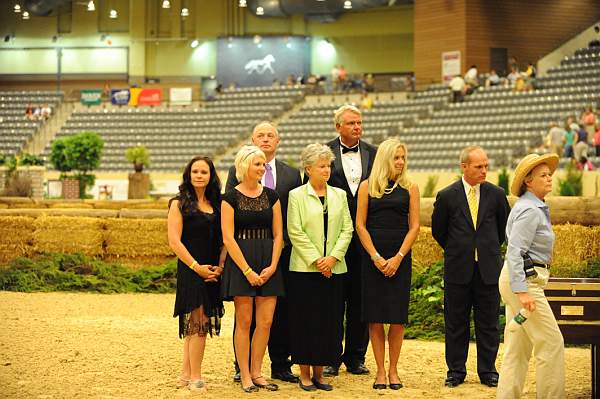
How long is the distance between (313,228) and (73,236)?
6646 millimetres

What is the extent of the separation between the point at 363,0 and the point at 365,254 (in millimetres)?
30067

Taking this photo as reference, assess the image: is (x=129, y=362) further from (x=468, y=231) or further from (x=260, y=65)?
(x=260, y=65)

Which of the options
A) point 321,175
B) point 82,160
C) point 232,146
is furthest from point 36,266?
point 232,146

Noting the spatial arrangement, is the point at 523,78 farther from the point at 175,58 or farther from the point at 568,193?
the point at 175,58

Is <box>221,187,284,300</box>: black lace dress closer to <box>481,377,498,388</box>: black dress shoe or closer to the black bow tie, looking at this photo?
the black bow tie

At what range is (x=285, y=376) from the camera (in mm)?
6906

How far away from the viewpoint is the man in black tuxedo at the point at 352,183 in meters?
7.12

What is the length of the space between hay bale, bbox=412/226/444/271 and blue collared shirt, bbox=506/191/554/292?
393 centimetres

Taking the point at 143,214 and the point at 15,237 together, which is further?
the point at 143,214

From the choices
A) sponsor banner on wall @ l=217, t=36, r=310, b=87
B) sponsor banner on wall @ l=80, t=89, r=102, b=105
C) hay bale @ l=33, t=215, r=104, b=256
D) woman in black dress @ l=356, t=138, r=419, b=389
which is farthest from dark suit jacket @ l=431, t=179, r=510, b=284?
sponsor banner on wall @ l=217, t=36, r=310, b=87

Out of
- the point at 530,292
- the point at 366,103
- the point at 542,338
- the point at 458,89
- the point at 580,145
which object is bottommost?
the point at 542,338

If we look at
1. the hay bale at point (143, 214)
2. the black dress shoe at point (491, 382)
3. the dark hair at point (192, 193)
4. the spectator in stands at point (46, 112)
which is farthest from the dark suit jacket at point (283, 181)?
the spectator in stands at point (46, 112)

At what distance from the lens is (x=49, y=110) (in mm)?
37562

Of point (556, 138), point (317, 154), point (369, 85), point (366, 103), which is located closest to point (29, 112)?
point (369, 85)
